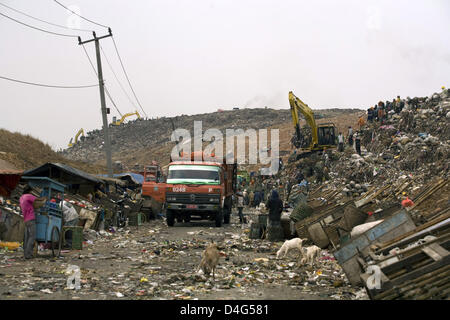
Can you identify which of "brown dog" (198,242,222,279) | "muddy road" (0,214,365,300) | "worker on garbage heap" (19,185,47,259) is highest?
"worker on garbage heap" (19,185,47,259)

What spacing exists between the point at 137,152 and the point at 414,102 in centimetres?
4966

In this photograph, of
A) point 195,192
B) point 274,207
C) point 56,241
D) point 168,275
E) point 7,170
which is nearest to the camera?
point 168,275

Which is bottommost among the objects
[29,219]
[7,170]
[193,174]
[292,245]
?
[292,245]

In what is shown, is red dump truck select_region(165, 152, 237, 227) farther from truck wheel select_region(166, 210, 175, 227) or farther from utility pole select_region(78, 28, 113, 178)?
utility pole select_region(78, 28, 113, 178)

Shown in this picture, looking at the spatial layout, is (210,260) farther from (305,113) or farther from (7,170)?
(305,113)

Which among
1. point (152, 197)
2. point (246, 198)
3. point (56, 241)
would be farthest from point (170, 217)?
point (246, 198)

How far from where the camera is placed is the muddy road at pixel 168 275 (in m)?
7.36

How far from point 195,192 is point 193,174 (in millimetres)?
1039

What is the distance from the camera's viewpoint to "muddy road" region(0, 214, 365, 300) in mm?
7363

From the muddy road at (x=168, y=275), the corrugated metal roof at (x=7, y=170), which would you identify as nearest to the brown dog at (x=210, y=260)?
the muddy road at (x=168, y=275)

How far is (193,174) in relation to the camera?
64.5 ft

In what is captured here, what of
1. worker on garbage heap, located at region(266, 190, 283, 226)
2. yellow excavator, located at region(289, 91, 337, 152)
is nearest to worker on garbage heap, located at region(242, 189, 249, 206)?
yellow excavator, located at region(289, 91, 337, 152)

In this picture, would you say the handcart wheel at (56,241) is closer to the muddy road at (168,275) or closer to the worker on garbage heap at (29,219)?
the muddy road at (168,275)
